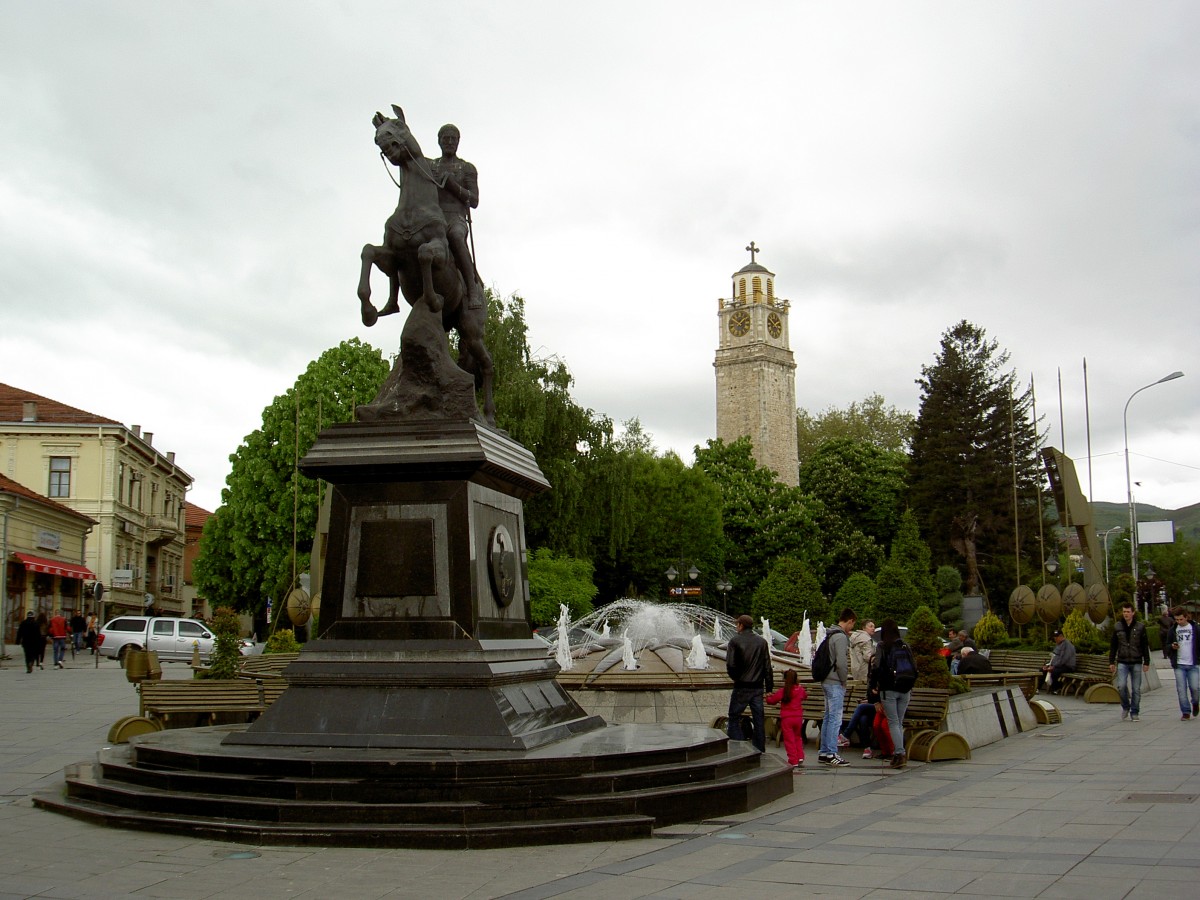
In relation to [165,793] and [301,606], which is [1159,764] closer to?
[165,793]

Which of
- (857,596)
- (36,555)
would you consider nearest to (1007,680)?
(857,596)

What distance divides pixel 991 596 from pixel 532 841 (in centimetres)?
5956

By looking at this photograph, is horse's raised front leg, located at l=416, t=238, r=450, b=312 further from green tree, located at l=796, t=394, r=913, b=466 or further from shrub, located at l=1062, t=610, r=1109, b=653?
green tree, located at l=796, t=394, r=913, b=466

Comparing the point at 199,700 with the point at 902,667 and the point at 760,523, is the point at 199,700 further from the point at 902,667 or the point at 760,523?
the point at 760,523

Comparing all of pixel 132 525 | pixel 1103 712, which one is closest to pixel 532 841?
pixel 1103 712

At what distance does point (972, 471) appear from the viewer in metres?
62.3

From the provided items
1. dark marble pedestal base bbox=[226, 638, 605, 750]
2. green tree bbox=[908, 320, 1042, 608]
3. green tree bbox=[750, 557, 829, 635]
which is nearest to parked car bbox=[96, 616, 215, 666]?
green tree bbox=[750, 557, 829, 635]

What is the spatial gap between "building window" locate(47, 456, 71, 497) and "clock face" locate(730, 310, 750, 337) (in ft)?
192

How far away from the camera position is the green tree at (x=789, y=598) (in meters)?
45.1

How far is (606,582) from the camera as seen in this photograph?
2042 inches

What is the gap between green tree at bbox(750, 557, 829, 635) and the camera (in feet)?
148

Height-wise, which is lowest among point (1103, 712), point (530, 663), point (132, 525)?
point (1103, 712)

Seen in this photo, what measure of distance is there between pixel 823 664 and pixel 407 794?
A: 19.8ft

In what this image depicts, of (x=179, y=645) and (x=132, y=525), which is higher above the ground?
(x=132, y=525)
